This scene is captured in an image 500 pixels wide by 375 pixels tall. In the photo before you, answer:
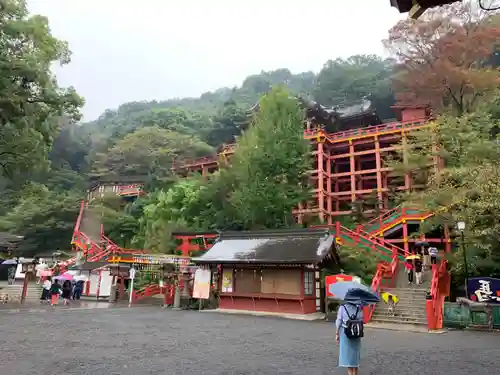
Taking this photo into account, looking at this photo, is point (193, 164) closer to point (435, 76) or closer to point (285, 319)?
point (435, 76)

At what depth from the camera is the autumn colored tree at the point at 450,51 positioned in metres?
27.6

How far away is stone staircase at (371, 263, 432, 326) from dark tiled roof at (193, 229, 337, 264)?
3.01 metres

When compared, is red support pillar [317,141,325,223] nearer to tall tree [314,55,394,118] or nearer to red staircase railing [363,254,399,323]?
red staircase railing [363,254,399,323]

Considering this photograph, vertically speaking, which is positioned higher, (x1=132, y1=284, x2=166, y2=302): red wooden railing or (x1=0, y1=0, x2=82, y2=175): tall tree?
(x1=0, y1=0, x2=82, y2=175): tall tree

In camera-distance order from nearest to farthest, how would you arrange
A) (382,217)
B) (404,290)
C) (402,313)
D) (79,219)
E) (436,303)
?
(436,303), (402,313), (404,290), (382,217), (79,219)

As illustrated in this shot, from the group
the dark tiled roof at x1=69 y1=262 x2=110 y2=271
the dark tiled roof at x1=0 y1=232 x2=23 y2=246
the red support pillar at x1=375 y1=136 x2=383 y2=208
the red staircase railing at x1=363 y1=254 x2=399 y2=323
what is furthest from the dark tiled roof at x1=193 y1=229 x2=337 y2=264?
the red support pillar at x1=375 y1=136 x2=383 y2=208

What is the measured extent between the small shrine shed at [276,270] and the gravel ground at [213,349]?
12.2 feet

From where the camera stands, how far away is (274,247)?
63.4 ft

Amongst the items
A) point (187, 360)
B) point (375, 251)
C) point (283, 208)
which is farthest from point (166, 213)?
point (187, 360)

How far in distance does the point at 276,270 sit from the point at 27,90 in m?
13.3

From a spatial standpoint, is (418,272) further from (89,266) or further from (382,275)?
(89,266)

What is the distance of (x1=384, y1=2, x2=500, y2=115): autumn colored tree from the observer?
2756cm

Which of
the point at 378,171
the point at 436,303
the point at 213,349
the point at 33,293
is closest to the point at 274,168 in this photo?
the point at 378,171

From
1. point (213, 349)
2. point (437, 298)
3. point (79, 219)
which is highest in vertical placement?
point (79, 219)
